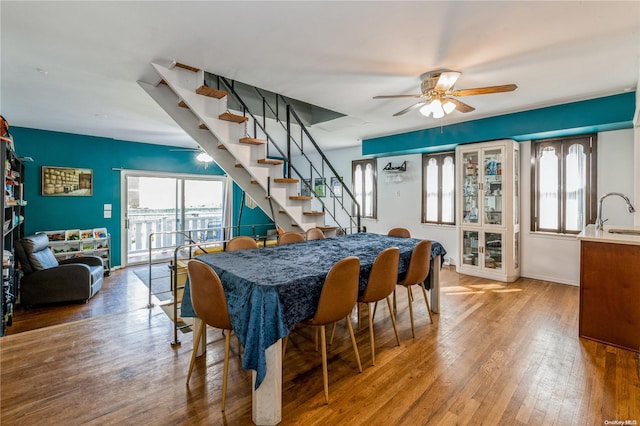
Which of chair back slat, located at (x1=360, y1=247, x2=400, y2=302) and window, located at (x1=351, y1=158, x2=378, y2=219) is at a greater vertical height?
window, located at (x1=351, y1=158, x2=378, y2=219)

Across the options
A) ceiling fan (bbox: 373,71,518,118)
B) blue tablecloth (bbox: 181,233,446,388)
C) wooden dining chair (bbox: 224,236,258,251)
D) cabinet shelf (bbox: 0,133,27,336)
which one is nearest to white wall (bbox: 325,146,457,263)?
ceiling fan (bbox: 373,71,518,118)

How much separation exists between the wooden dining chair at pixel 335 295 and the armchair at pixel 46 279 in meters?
3.70

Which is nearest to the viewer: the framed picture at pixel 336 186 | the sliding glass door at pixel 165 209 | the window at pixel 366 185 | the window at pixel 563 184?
the window at pixel 563 184

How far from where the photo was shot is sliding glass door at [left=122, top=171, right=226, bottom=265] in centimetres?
634

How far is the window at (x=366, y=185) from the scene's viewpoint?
696 cm

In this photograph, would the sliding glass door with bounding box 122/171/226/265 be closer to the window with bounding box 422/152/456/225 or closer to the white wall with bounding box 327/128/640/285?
the white wall with bounding box 327/128/640/285

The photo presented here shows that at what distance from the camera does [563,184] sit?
14.8 ft

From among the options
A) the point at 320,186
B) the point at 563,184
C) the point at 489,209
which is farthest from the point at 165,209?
the point at 563,184

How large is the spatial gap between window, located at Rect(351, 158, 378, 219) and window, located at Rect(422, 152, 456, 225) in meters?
1.20

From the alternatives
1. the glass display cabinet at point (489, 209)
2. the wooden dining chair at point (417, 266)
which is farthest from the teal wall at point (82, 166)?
the glass display cabinet at point (489, 209)

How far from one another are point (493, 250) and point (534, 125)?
1965 millimetres

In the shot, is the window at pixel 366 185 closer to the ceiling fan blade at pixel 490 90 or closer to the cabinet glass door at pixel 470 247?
the cabinet glass door at pixel 470 247

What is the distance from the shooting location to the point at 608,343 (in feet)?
8.75

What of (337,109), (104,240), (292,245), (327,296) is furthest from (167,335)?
(104,240)
